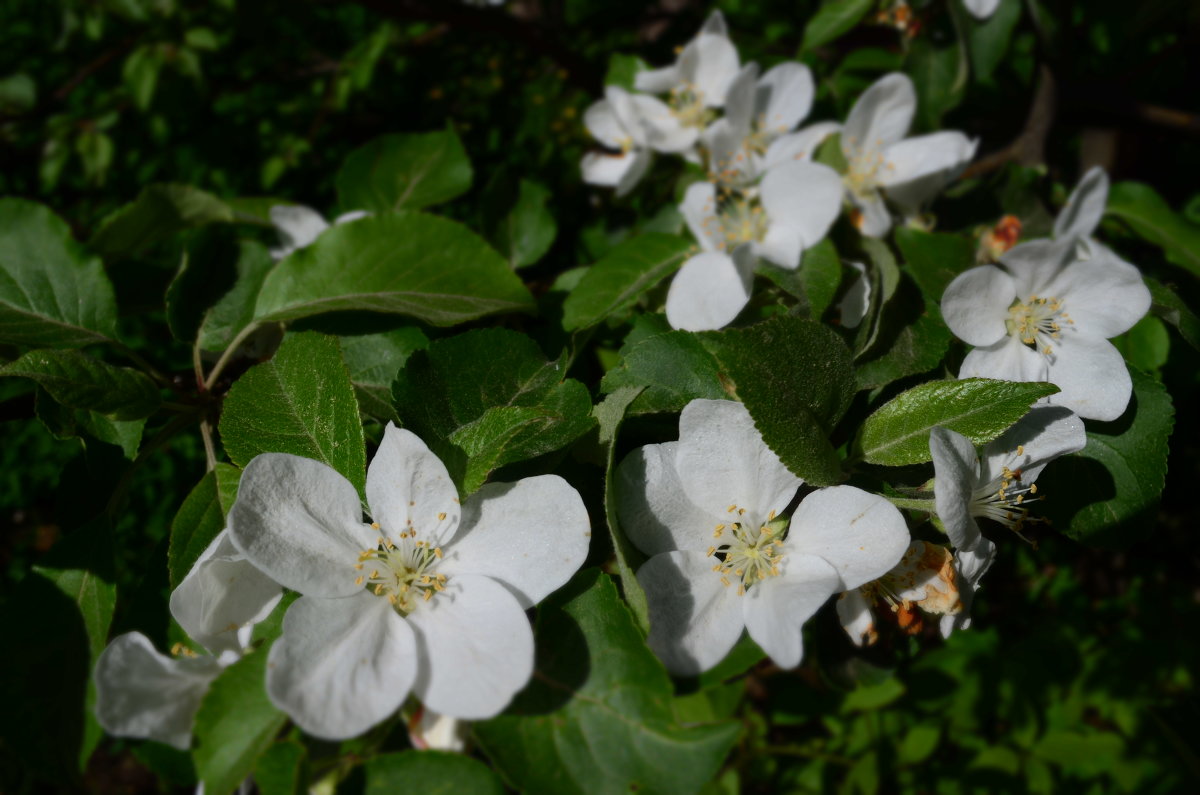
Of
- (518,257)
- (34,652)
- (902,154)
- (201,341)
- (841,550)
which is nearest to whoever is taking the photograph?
(841,550)

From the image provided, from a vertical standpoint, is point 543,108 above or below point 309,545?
below

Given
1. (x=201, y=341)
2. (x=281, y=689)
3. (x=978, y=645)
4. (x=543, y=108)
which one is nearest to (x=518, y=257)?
(x=201, y=341)

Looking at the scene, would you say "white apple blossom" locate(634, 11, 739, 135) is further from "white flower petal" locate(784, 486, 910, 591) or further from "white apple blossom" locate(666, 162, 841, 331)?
"white flower petal" locate(784, 486, 910, 591)

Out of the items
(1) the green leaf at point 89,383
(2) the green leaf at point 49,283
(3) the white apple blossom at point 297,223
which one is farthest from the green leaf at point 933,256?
(2) the green leaf at point 49,283

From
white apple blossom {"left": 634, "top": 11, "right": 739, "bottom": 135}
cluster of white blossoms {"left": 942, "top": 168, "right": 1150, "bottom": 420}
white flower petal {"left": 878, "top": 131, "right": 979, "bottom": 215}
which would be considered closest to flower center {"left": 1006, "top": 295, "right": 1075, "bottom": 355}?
cluster of white blossoms {"left": 942, "top": 168, "right": 1150, "bottom": 420}

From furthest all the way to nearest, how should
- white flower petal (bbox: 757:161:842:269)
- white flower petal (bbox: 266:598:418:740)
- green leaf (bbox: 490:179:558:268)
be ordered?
green leaf (bbox: 490:179:558:268) < white flower petal (bbox: 757:161:842:269) < white flower petal (bbox: 266:598:418:740)

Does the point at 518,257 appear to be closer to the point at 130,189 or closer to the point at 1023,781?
the point at 1023,781

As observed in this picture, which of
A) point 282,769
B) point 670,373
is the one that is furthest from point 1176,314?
point 282,769
